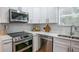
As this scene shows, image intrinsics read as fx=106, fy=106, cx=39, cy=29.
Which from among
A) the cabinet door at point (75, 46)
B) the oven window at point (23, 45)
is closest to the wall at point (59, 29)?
the cabinet door at point (75, 46)

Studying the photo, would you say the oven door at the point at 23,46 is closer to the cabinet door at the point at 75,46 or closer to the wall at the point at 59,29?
the wall at the point at 59,29

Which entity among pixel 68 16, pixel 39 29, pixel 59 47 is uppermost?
pixel 68 16

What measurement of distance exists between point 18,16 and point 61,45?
1.65ft

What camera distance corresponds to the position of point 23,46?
104 centimetres

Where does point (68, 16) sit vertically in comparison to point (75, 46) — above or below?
above

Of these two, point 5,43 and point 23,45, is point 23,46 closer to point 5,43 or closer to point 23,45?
point 23,45

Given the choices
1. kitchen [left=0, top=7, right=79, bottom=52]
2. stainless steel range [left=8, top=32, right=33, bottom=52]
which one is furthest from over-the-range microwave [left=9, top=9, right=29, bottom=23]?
stainless steel range [left=8, top=32, right=33, bottom=52]

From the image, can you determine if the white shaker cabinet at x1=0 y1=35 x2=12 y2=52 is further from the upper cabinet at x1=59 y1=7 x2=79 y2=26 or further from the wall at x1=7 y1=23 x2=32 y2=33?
the upper cabinet at x1=59 y1=7 x2=79 y2=26

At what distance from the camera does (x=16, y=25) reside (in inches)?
39.7

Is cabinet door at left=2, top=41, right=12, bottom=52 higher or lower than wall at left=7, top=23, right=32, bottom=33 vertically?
lower

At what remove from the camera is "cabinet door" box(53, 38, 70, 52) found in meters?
0.98

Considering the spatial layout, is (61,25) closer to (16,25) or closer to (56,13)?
(56,13)

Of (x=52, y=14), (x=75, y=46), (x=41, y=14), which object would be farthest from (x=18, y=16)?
(x=75, y=46)
